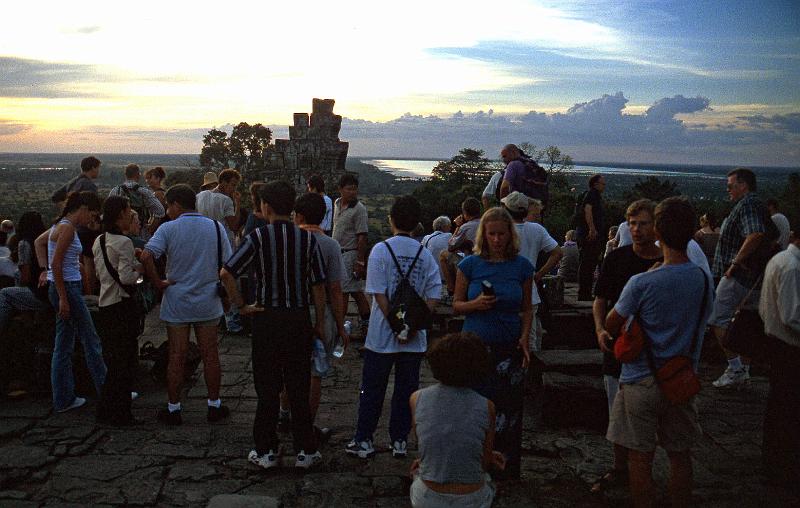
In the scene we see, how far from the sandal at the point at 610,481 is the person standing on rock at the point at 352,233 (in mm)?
3570

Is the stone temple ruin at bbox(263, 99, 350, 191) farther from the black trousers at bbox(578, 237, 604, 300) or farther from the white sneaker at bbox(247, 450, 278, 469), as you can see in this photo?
the white sneaker at bbox(247, 450, 278, 469)

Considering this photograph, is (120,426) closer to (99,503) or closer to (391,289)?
(99,503)

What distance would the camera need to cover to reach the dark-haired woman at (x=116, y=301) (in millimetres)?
5207

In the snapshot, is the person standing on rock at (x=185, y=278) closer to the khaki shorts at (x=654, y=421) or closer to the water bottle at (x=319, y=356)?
Answer: the water bottle at (x=319, y=356)

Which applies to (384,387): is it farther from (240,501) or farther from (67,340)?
(67,340)

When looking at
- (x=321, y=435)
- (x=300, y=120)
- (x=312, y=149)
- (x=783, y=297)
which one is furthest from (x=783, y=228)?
(x=300, y=120)

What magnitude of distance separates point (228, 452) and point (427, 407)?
2.28 metres

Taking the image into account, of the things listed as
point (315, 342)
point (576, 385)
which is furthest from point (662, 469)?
point (315, 342)

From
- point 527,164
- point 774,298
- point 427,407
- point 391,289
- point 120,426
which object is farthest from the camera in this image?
point 527,164

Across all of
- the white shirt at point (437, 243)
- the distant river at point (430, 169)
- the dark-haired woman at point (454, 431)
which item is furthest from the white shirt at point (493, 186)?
the distant river at point (430, 169)

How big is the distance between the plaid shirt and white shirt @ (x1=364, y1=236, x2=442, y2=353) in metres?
3.12

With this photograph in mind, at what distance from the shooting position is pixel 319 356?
15.3ft

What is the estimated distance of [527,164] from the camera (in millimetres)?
7430

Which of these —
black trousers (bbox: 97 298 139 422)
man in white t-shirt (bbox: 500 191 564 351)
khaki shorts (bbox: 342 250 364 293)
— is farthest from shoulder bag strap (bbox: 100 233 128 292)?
man in white t-shirt (bbox: 500 191 564 351)
